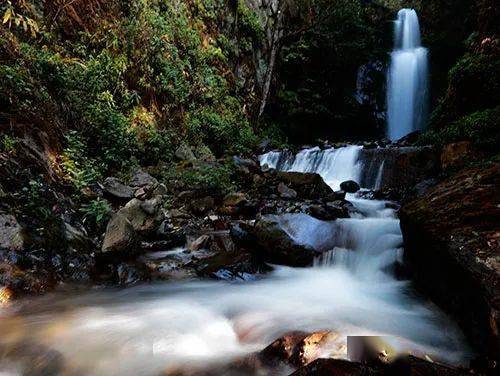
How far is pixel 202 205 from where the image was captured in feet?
24.3

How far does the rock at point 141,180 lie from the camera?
7746mm

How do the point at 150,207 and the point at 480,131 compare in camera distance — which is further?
the point at 480,131

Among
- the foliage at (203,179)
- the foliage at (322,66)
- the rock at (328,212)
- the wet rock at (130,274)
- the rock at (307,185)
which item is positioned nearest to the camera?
the wet rock at (130,274)

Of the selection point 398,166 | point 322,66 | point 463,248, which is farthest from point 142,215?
point 322,66

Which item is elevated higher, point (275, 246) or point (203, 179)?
point (203, 179)

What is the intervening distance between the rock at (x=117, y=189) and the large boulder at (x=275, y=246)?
2.86 metres

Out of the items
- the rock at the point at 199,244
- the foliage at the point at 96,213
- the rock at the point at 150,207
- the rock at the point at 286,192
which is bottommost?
the rock at the point at 199,244

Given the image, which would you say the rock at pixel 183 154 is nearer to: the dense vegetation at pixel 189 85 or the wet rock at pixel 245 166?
the dense vegetation at pixel 189 85

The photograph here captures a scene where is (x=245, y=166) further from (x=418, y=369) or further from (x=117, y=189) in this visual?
(x=418, y=369)

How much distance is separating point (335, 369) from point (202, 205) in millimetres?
5688

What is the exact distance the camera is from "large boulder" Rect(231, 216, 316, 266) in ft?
16.1

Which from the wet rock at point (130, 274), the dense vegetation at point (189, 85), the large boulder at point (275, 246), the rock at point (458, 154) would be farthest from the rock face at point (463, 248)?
the dense vegetation at point (189, 85)

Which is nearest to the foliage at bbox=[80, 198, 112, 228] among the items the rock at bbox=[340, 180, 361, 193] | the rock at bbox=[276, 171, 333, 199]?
the rock at bbox=[276, 171, 333, 199]

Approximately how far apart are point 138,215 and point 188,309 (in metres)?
2.29
